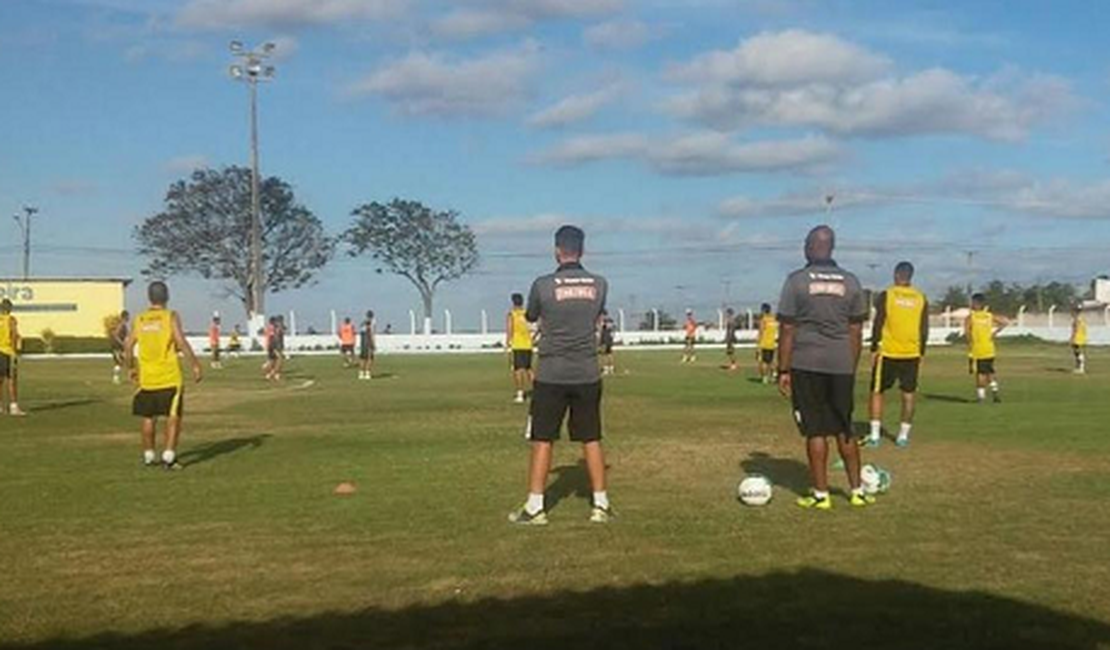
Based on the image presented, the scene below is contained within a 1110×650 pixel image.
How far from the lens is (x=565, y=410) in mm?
9617

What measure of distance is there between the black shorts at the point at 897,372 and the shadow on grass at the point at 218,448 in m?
7.27

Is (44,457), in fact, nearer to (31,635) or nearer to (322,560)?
(322,560)

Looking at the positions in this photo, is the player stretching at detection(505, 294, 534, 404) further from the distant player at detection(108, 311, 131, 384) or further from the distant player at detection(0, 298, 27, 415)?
the distant player at detection(108, 311, 131, 384)

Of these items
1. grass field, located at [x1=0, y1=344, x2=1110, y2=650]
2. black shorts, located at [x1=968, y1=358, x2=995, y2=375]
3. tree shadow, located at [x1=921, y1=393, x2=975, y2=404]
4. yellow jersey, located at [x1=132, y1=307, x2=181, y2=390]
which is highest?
yellow jersey, located at [x1=132, y1=307, x2=181, y2=390]

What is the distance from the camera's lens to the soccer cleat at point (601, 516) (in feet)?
31.0

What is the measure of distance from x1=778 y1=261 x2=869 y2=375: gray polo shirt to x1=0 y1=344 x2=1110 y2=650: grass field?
1108 mm

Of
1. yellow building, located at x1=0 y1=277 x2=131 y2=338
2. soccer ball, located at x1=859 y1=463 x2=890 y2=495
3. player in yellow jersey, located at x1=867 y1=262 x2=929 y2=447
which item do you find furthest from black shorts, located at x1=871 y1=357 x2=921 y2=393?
yellow building, located at x1=0 y1=277 x2=131 y2=338

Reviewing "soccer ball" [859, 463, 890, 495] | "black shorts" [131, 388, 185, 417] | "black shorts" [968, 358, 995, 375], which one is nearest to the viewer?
"soccer ball" [859, 463, 890, 495]

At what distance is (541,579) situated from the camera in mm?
7383

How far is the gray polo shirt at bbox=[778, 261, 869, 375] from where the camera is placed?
1011 centimetres

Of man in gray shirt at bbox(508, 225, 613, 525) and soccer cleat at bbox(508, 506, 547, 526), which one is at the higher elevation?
man in gray shirt at bbox(508, 225, 613, 525)

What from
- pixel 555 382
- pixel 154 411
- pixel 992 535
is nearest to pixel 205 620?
pixel 555 382

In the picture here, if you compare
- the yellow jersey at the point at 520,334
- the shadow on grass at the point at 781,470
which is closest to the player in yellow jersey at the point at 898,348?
the shadow on grass at the point at 781,470

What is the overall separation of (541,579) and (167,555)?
8.14 ft
